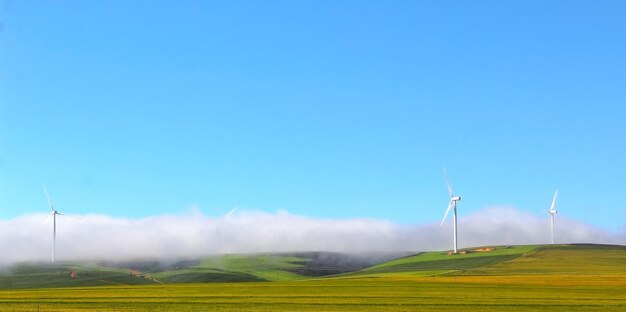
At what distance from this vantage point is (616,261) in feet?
→ 626

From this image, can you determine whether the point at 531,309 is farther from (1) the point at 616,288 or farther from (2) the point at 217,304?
(1) the point at 616,288

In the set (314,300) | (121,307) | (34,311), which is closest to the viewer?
(34,311)

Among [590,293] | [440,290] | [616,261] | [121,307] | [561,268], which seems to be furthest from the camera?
[616,261]

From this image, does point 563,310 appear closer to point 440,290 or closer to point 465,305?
point 465,305

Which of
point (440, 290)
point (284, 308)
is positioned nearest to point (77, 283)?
point (440, 290)

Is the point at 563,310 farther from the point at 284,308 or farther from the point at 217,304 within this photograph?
the point at 217,304

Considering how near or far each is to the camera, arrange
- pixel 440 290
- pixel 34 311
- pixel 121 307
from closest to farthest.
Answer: pixel 34 311 < pixel 121 307 < pixel 440 290

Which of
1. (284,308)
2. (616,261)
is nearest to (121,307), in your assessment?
(284,308)

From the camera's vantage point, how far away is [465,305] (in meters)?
72.8

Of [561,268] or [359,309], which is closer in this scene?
[359,309]

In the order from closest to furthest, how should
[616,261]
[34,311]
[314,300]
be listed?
[34,311]
[314,300]
[616,261]

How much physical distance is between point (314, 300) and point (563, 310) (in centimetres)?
2609

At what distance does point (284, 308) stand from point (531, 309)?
22.9 m

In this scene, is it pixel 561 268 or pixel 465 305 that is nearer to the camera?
pixel 465 305
